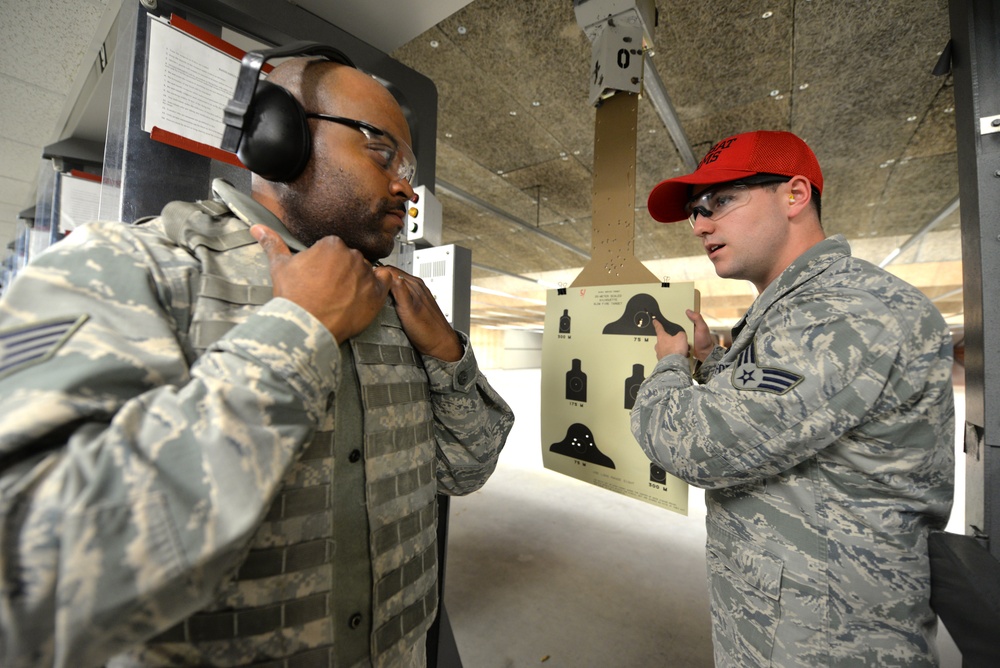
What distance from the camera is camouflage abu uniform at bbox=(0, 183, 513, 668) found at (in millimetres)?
425

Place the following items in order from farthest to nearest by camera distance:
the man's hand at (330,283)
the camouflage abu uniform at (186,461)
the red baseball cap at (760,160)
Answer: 1. the red baseball cap at (760,160)
2. the man's hand at (330,283)
3. the camouflage abu uniform at (186,461)

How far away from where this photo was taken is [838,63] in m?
2.44

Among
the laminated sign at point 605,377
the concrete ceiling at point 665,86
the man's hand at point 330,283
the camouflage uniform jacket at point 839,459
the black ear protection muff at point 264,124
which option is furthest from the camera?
the concrete ceiling at point 665,86

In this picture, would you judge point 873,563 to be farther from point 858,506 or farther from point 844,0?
point 844,0

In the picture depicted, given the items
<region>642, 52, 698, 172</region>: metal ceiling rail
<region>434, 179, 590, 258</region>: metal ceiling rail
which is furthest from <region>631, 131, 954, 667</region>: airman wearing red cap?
<region>434, 179, 590, 258</region>: metal ceiling rail

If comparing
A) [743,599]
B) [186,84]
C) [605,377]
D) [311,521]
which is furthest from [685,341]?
[186,84]

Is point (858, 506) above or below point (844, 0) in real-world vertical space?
below

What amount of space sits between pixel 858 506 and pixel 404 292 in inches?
45.2

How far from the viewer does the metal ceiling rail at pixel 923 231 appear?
13.8ft

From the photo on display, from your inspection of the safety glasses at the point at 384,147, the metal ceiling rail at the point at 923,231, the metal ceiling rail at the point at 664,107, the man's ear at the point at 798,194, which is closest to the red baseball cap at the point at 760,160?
the man's ear at the point at 798,194

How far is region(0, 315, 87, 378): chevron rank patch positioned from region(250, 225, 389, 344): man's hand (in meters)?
0.23

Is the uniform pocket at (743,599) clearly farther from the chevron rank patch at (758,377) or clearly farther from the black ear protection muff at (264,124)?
the black ear protection muff at (264,124)

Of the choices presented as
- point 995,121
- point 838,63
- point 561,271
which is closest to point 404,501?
point 995,121

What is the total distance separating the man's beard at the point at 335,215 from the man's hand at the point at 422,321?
107mm
